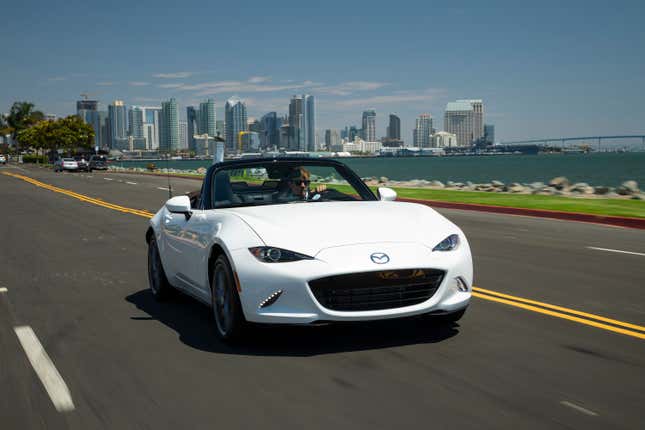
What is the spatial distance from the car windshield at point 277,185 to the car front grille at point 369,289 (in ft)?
5.20

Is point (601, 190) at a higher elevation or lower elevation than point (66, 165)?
lower

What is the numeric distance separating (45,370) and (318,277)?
1968 millimetres

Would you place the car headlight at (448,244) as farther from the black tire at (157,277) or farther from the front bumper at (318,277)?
the black tire at (157,277)

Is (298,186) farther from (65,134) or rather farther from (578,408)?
(65,134)

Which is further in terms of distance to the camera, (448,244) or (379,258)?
(448,244)

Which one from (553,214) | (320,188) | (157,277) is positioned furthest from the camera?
(553,214)

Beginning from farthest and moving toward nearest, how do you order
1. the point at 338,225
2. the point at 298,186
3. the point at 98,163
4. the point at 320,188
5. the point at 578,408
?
1. the point at 98,163
2. the point at 320,188
3. the point at 298,186
4. the point at 338,225
5. the point at 578,408

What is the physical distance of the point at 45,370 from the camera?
5.14m

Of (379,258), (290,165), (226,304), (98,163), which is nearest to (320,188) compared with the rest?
(290,165)

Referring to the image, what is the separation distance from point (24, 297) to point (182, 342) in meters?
3.04

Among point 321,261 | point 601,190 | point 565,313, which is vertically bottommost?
point 601,190

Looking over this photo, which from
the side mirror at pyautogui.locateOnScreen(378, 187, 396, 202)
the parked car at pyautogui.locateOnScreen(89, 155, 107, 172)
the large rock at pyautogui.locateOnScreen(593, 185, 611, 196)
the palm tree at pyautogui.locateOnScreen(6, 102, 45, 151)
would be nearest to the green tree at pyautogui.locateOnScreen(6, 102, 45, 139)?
the palm tree at pyautogui.locateOnScreen(6, 102, 45, 151)

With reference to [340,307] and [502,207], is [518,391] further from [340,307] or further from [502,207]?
[502,207]

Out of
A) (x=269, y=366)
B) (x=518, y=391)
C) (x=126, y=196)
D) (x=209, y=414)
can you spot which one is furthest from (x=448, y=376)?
(x=126, y=196)
